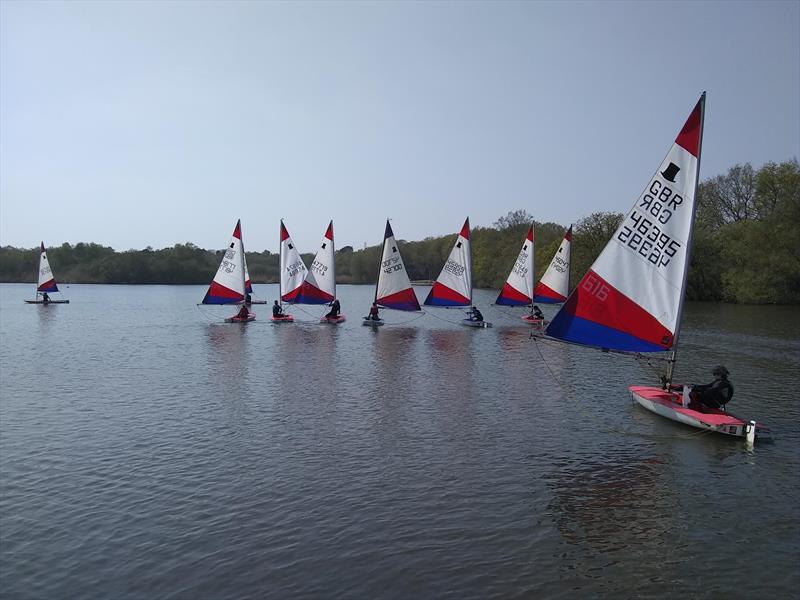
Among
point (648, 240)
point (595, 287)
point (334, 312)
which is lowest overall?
point (334, 312)

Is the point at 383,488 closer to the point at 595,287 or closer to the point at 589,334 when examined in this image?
the point at 589,334

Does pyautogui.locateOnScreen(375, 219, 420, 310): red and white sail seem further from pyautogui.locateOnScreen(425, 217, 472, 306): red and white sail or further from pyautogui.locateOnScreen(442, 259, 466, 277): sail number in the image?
pyautogui.locateOnScreen(442, 259, 466, 277): sail number

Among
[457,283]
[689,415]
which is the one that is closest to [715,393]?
[689,415]

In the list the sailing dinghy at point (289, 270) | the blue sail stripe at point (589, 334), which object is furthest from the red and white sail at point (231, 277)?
the blue sail stripe at point (589, 334)

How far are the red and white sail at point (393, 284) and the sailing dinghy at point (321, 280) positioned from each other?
171 inches

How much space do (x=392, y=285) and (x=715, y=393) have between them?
31.5 meters

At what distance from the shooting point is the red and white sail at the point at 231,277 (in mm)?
50938

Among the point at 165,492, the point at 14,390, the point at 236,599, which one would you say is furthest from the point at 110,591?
the point at 14,390

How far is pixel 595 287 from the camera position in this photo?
61.7ft

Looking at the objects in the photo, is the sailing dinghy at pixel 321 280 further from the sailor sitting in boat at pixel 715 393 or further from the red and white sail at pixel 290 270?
the sailor sitting in boat at pixel 715 393

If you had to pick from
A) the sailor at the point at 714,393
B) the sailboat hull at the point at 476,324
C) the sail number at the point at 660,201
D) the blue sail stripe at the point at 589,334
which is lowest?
the sailor at the point at 714,393

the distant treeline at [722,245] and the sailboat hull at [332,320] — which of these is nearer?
the sailboat hull at [332,320]

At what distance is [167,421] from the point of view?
1895 cm

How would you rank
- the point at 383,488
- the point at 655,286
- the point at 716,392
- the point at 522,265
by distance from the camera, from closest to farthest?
the point at 383,488 → the point at 716,392 → the point at 655,286 → the point at 522,265
